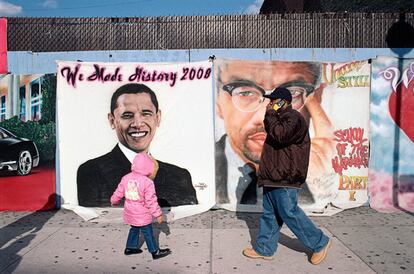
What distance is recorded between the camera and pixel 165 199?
6121mm

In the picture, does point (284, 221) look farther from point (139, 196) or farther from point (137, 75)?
point (137, 75)

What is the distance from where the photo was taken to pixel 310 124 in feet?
19.8

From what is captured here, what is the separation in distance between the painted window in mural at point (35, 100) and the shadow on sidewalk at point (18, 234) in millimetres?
1227

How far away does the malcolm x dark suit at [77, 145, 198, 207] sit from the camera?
20.0ft

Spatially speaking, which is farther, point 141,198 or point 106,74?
point 106,74

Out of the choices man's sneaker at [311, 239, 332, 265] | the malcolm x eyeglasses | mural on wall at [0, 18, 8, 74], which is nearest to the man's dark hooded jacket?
man's sneaker at [311, 239, 332, 265]

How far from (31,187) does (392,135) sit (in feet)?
17.7

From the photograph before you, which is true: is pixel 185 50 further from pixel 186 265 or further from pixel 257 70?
pixel 186 265

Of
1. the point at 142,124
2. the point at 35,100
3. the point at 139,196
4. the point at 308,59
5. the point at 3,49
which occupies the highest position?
the point at 3,49

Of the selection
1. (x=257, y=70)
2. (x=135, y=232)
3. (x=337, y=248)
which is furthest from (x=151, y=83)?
(x=337, y=248)

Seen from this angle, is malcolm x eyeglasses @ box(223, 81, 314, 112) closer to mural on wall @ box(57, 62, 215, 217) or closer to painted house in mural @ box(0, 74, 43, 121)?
mural on wall @ box(57, 62, 215, 217)

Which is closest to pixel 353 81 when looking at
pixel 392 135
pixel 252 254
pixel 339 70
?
pixel 339 70

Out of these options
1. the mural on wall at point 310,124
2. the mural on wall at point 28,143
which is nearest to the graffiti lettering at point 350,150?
the mural on wall at point 310,124

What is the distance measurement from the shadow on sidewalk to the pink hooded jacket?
1.22m
